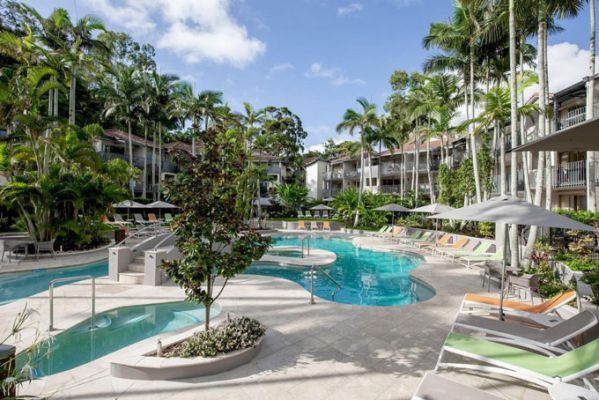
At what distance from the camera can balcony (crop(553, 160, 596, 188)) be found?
1577 centimetres

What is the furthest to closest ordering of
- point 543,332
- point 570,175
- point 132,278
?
point 570,175
point 132,278
point 543,332

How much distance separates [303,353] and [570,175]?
18823 millimetres

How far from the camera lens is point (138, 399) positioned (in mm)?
3812

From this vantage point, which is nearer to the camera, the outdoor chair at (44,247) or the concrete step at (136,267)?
the concrete step at (136,267)

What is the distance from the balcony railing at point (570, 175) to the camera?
15.8 m

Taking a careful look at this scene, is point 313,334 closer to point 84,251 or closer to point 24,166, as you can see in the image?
point 84,251

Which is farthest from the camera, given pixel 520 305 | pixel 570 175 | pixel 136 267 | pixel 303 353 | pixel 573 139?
pixel 570 175

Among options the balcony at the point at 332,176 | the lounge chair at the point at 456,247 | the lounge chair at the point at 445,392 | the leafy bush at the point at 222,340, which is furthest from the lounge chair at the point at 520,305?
the balcony at the point at 332,176

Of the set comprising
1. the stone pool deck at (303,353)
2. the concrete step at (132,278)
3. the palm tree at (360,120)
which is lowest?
the stone pool deck at (303,353)

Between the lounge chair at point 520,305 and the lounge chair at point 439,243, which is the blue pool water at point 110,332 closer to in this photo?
the lounge chair at point 520,305

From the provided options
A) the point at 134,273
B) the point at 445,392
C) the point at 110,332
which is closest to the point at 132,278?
the point at 134,273

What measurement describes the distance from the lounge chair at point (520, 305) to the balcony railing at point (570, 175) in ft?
44.0

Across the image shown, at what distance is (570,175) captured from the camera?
54.0 feet

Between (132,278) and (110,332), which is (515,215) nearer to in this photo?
(110,332)
